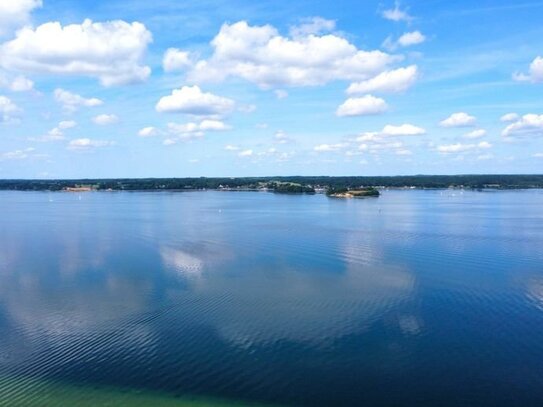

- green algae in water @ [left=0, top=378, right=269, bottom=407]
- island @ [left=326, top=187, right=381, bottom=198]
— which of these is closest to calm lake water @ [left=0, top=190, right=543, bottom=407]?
green algae in water @ [left=0, top=378, right=269, bottom=407]

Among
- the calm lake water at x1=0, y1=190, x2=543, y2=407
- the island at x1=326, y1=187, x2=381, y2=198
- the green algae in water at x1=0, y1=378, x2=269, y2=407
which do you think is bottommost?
the green algae in water at x1=0, y1=378, x2=269, y2=407

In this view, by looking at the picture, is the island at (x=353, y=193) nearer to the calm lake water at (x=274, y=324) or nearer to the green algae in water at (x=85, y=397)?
the calm lake water at (x=274, y=324)

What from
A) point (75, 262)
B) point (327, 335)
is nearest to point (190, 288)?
point (327, 335)

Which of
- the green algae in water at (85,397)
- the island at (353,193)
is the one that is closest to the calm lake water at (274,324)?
the green algae in water at (85,397)

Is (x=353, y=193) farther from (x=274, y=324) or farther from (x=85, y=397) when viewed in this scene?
(x=85, y=397)

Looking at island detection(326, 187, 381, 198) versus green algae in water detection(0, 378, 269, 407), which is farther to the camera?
island detection(326, 187, 381, 198)

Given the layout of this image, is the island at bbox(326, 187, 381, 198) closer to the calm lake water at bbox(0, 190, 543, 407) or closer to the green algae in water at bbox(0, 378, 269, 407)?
the calm lake water at bbox(0, 190, 543, 407)
